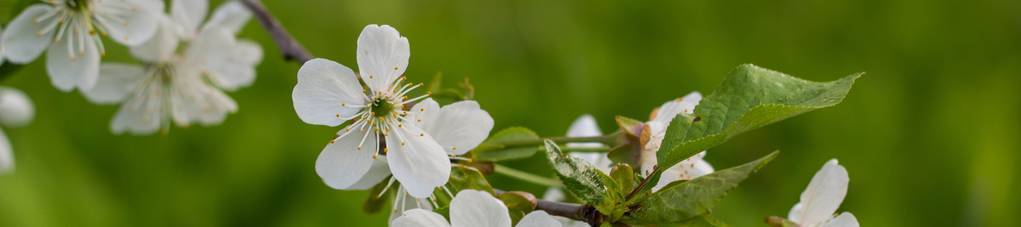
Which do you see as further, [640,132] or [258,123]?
[258,123]

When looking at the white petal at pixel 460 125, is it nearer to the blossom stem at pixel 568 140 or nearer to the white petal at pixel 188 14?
the blossom stem at pixel 568 140

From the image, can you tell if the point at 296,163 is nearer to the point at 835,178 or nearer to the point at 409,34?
the point at 409,34

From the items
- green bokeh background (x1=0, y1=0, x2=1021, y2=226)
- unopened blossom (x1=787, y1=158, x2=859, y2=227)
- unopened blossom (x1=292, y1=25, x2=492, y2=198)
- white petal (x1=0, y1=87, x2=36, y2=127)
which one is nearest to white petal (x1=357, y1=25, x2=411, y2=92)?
unopened blossom (x1=292, y1=25, x2=492, y2=198)

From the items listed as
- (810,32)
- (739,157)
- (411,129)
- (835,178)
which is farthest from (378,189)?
(810,32)

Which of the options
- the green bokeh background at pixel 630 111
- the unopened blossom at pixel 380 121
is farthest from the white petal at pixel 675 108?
the green bokeh background at pixel 630 111

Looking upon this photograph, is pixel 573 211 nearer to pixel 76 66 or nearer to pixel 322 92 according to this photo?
pixel 322 92
